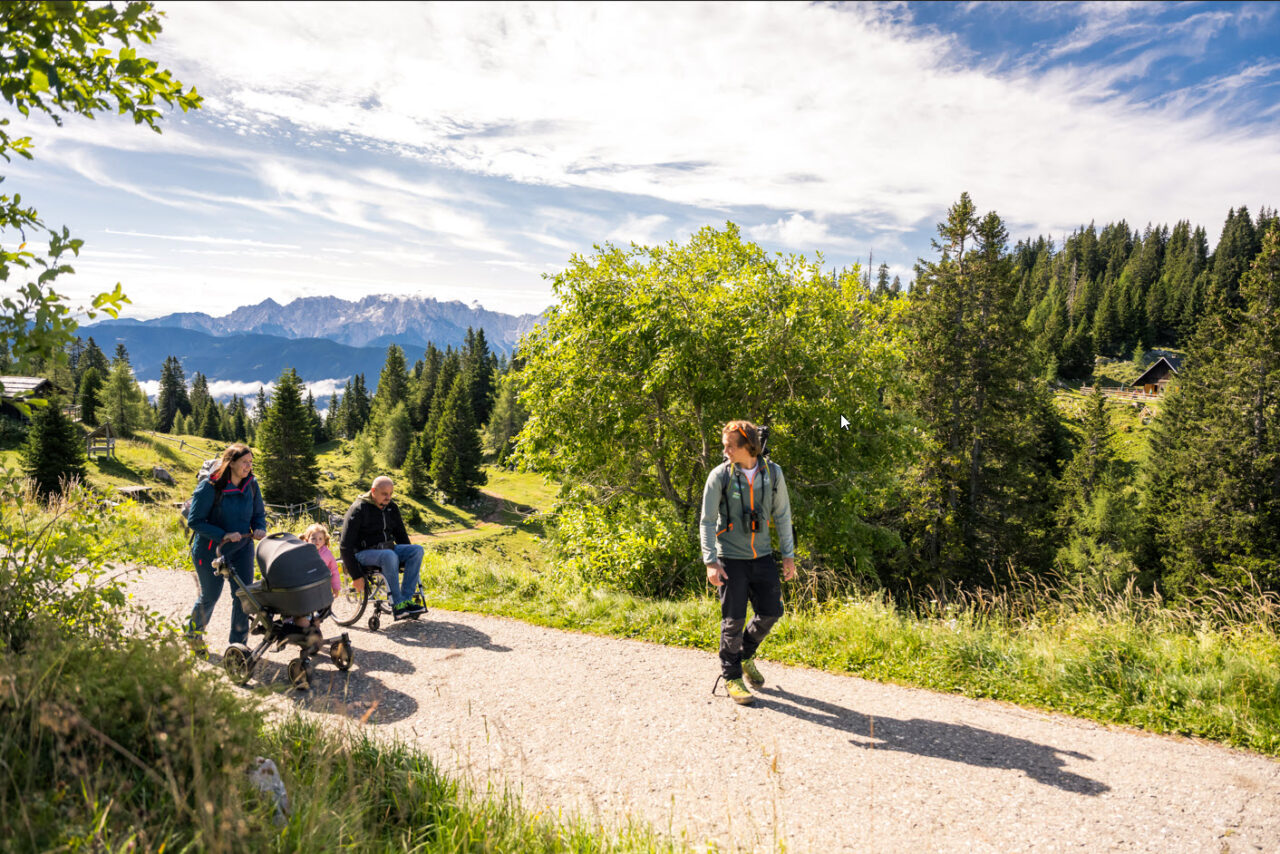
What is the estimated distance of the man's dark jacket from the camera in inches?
328

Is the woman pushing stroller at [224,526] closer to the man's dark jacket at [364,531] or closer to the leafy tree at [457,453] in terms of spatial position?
the man's dark jacket at [364,531]

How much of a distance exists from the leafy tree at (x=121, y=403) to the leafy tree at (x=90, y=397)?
1.08 meters

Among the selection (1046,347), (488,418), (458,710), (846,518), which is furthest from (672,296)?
(1046,347)

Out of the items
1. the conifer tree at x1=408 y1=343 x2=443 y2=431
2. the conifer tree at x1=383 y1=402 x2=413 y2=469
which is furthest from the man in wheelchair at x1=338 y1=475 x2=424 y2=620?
the conifer tree at x1=408 y1=343 x2=443 y2=431

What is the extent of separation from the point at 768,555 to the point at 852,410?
7.69 m

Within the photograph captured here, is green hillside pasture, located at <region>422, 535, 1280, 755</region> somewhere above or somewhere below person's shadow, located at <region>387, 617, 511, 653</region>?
above

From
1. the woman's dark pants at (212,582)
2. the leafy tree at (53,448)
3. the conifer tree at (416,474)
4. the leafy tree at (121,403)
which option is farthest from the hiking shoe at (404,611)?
the leafy tree at (121,403)

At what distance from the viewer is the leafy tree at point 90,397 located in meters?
71.1

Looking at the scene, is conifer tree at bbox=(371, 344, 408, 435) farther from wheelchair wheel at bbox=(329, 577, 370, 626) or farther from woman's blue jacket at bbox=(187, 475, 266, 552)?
woman's blue jacket at bbox=(187, 475, 266, 552)

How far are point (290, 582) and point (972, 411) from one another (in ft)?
85.5

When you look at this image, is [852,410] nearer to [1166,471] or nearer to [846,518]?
[846,518]

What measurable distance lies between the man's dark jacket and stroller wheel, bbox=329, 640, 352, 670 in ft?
5.84

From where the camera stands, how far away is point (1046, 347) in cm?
9044

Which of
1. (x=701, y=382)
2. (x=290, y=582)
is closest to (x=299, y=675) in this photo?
(x=290, y=582)
